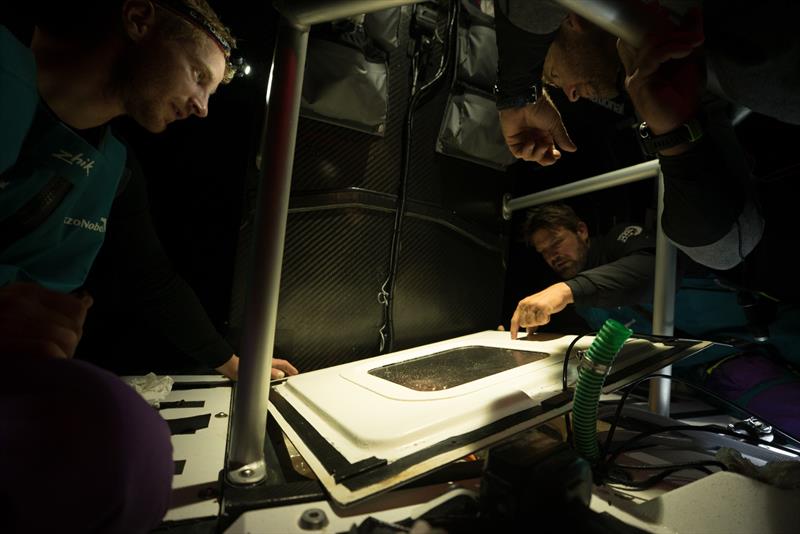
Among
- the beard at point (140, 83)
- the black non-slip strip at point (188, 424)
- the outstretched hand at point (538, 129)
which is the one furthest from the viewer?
the outstretched hand at point (538, 129)

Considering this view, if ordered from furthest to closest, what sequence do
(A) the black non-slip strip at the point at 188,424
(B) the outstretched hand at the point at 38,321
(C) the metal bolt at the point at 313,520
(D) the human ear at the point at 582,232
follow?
(D) the human ear at the point at 582,232
(A) the black non-slip strip at the point at 188,424
(C) the metal bolt at the point at 313,520
(B) the outstretched hand at the point at 38,321

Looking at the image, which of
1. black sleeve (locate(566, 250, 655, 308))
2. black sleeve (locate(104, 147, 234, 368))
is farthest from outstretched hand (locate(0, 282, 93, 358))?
black sleeve (locate(566, 250, 655, 308))

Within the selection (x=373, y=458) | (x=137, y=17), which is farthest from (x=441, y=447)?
(x=137, y=17)

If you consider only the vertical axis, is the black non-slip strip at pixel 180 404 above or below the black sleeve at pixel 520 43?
below

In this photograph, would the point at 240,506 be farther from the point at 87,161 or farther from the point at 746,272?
the point at 746,272

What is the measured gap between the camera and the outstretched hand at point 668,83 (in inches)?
28.4

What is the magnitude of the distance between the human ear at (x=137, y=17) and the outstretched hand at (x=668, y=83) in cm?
144

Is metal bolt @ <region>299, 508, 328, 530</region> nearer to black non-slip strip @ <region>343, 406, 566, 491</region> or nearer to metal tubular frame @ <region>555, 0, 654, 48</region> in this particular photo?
black non-slip strip @ <region>343, 406, 566, 491</region>

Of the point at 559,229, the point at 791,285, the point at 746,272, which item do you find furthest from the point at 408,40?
the point at 791,285

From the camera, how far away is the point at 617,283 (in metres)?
1.82

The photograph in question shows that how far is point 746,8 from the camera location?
2.21ft

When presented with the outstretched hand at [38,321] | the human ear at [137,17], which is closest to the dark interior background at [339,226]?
the human ear at [137,17]

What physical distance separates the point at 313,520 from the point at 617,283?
1.84 m

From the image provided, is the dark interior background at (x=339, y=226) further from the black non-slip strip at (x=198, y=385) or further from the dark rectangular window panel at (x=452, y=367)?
the dark rectangular window panel at (x=452, y=367)
